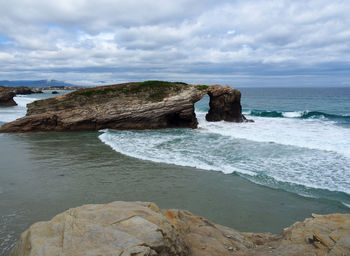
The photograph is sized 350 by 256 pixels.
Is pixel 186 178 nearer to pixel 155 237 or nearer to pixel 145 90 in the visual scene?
pixel 155 237

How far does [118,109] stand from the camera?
23.3 meters

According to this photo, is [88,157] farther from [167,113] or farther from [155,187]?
[167,113]

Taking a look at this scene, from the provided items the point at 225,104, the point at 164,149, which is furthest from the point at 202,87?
the point at 164,149

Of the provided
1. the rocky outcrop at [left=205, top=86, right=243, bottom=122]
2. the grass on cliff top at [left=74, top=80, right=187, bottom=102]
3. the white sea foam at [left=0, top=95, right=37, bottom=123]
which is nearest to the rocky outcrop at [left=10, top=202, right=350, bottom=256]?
the grass on cliff top at [left=74, top=80, right=187, bottom=102]

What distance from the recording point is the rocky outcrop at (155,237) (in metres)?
3.39

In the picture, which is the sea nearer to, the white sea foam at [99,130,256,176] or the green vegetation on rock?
the white sea foam at [99,130,256,176]

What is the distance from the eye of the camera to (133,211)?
13.9ft

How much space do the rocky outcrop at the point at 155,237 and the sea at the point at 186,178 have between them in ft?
5.83

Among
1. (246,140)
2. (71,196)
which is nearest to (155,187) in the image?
(71,196)

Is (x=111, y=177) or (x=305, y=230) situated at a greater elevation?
(x=305, y=230)

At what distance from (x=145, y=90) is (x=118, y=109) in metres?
3.88

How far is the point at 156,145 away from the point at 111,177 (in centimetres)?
629

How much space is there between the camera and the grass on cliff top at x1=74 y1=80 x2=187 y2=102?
81.5 ft

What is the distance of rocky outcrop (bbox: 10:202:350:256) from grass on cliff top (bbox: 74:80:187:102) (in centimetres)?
1991
